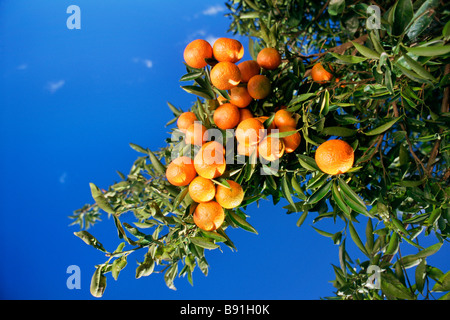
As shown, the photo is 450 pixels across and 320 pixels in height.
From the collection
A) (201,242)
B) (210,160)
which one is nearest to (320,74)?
(210,160)

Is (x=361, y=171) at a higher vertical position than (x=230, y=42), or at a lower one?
lower

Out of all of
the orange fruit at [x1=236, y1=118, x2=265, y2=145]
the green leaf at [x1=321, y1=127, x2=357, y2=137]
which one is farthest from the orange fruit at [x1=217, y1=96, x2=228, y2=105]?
the green leaf at [x1=321, y1=127, x2=357, y2=137]

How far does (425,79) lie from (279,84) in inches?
12.4

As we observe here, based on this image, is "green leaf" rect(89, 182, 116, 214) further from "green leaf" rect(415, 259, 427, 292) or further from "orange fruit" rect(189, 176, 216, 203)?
"green leaf" rect(415, 259, 427, 292)

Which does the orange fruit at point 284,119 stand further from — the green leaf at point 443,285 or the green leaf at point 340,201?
the green leaf at point 443,285

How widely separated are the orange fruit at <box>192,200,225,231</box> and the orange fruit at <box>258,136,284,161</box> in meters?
0.14

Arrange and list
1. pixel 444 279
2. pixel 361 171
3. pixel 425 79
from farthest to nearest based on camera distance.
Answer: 1. pixel 361 171
2. pixel 444 279
3. pixel 425 79

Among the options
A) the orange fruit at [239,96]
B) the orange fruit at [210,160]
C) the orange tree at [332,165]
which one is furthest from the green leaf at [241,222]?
the orange fruit at [239,96]

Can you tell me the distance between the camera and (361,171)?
0.64 metres

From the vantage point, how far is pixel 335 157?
498 mm

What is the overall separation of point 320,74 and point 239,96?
8.4 inches
